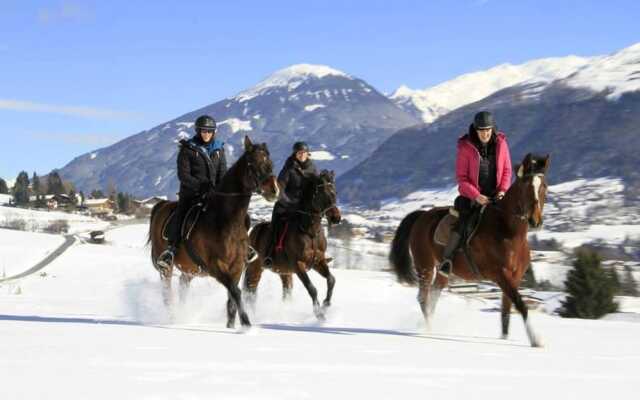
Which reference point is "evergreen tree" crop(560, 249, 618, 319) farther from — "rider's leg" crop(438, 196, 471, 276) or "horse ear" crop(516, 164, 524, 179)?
"horse ear" crop(516, 164, 524, 179)

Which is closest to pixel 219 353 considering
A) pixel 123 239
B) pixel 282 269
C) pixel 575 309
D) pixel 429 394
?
pixel 429 394

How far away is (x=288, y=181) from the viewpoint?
1888cm

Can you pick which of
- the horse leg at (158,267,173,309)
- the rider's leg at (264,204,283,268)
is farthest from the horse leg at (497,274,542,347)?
the rider's leg at (264,204,283,268)

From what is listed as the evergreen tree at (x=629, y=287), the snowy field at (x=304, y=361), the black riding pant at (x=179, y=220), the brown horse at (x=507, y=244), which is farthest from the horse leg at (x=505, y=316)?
the evergreen tree at (x=629, y=287)

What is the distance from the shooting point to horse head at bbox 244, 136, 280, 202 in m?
13.1

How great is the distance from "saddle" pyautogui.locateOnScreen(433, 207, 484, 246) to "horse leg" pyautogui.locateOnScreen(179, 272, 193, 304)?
463cm

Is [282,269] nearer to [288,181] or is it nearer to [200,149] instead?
[288,181]

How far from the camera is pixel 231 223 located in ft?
44.9

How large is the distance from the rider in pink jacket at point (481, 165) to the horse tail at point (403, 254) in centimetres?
264

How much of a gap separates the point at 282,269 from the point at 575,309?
128 feet

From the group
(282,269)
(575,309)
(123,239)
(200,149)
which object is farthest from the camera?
(123,239)

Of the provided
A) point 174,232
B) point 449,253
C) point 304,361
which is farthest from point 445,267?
point 304,361

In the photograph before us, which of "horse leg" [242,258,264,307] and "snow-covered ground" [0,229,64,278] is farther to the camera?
"snow-covered ground" [0,229,64,278]

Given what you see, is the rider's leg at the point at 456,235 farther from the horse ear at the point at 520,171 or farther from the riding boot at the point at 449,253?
the horse ear at the point at 520,171
